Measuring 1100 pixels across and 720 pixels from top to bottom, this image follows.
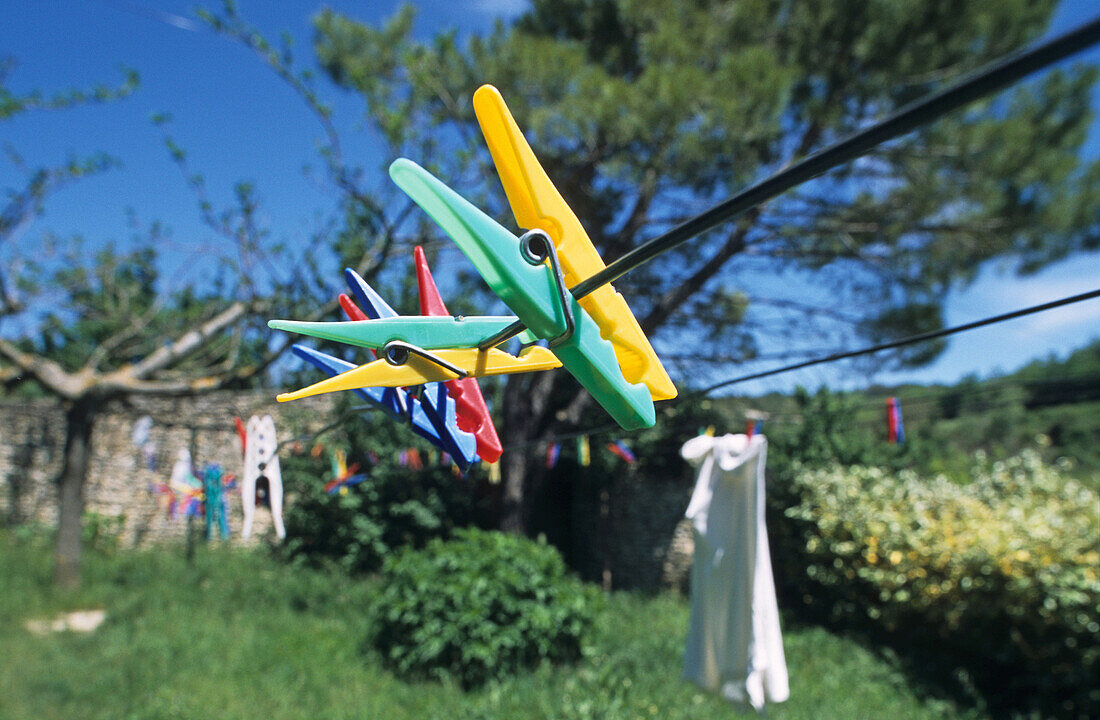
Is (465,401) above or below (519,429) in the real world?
below

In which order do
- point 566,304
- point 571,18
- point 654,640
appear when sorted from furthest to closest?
1. point 571,18
2. point 654,640
3. point 566,304

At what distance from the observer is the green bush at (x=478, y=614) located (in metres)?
4.49

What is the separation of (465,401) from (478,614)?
371 cm

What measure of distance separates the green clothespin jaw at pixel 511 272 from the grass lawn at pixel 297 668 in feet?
10.4

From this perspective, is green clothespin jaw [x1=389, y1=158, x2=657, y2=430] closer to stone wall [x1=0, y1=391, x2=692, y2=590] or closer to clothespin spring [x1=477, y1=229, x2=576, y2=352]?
clothespin spring [x1=477, y1=229, x2=576, y2=352]

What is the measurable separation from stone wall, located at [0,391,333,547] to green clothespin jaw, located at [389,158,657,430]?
26.4 ft

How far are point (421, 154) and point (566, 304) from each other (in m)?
4.97

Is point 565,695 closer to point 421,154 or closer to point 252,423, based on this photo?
point 252,423

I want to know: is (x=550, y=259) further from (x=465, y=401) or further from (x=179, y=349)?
(x=179, y=349)

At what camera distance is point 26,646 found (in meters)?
4.88

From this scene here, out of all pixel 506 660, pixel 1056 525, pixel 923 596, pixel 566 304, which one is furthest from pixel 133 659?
pixel 1056 525

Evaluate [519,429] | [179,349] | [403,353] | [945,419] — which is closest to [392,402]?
[403,353]

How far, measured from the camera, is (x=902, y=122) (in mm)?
501

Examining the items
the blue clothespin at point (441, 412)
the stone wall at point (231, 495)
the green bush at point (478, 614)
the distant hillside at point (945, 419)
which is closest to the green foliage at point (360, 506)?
the stone wall at point (231, 495)
